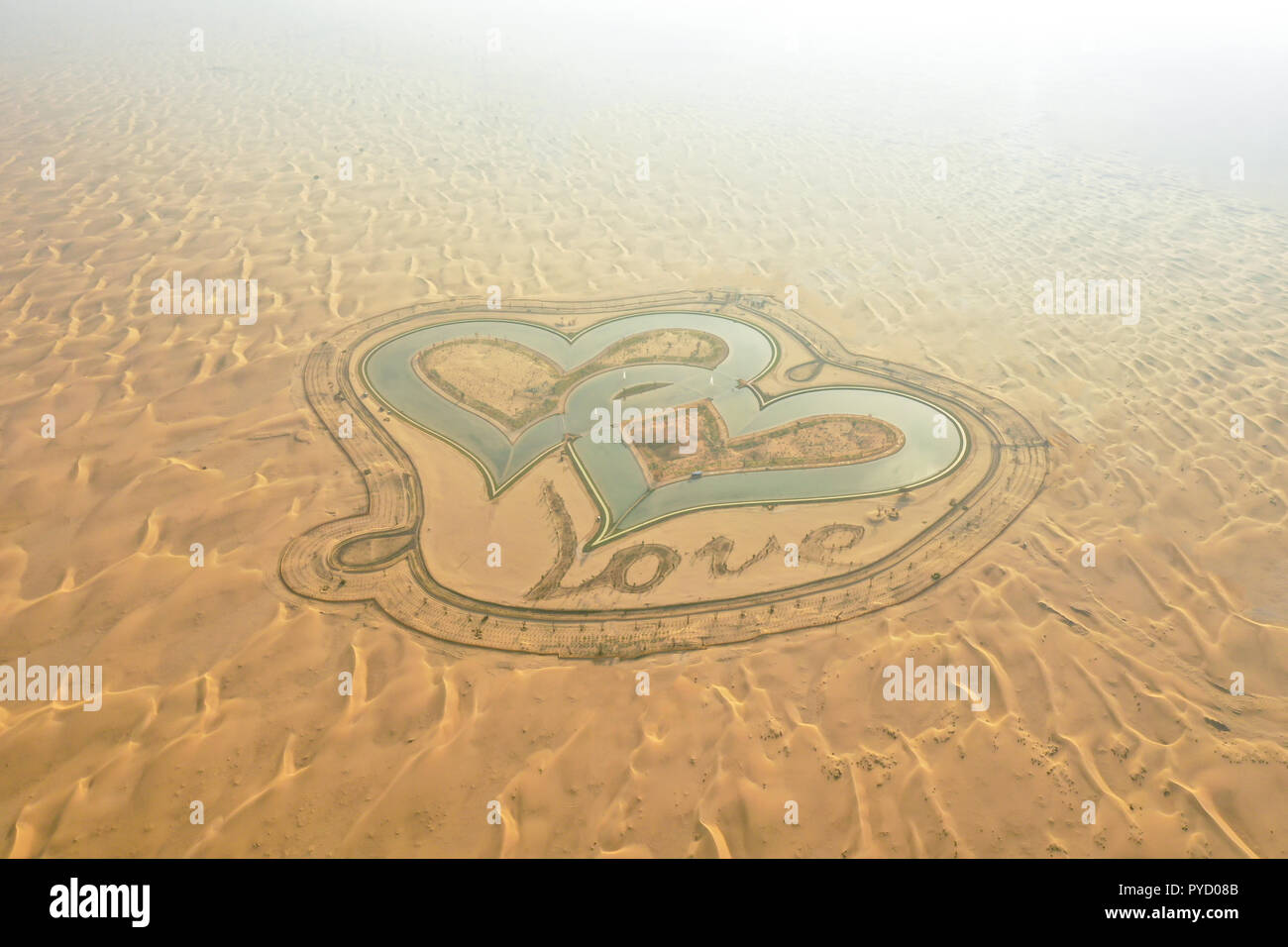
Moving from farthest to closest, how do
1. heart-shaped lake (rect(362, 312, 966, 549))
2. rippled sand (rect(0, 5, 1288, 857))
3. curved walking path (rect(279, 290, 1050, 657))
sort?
heart-shaped lake (rect(362, 312, 966, 549)), curved walking path (rect(279, 290, 1050, 657)), rippled sand (rect(0, 5, 1288, 857))

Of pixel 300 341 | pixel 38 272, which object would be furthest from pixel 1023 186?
pixel 38 272

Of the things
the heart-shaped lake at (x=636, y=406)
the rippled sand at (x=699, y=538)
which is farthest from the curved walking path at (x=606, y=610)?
the heart-shaped lake at (x=636, y=406)

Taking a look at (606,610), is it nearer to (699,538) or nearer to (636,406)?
(699,538)

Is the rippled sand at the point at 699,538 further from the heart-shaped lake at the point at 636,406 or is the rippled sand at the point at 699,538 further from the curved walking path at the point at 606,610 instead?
the heart-shaped lake at the point at 636,406

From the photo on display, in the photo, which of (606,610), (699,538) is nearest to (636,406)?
(699,538)

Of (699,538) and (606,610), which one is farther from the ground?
(699,538)

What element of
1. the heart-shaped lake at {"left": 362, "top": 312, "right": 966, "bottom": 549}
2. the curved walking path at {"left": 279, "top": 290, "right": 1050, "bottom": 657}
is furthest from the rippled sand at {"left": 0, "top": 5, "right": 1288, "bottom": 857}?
the heart-shaped lake at {"left": 362, "top": 312, "right": 966, "bottom": 549}

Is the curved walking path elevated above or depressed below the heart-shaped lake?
below

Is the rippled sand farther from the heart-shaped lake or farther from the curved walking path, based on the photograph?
the heart-shaped lake
